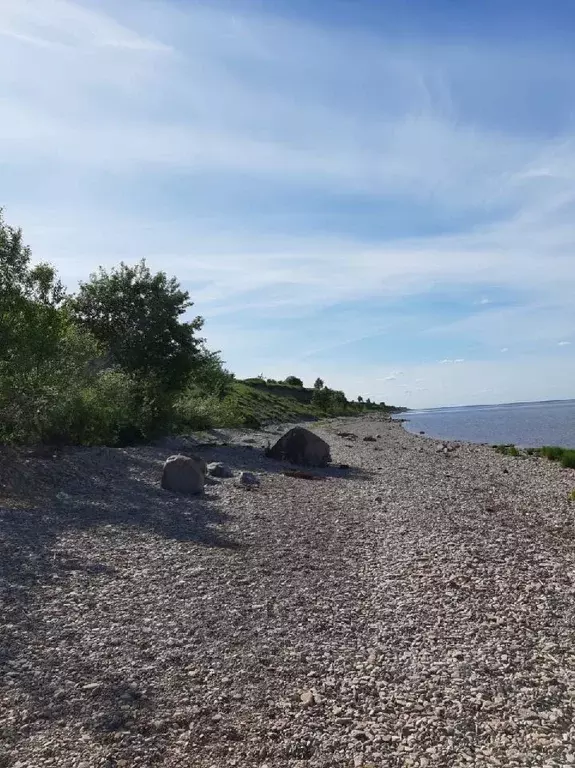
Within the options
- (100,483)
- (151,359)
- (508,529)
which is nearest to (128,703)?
(508,529)

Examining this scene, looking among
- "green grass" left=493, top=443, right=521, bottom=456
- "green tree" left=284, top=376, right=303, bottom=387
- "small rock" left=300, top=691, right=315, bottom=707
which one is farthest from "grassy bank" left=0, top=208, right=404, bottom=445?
"green tree" left=284, top=376, right=303, bottom=387

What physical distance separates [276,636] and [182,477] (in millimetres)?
13320

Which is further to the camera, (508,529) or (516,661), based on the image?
(508,529)

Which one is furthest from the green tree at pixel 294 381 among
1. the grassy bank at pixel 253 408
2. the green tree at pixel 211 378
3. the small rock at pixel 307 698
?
the small rock at pixel 307 698

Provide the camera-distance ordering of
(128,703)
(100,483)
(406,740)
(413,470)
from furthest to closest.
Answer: (413,470), (100,483), (128,703), (406,740)

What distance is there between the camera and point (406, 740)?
24.4 ft

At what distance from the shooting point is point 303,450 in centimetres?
3531

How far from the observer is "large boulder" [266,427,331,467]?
35.2m

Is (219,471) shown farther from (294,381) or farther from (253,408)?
(294,381)

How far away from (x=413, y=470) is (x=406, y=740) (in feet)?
94.3

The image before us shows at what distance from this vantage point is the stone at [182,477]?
75.9 ft

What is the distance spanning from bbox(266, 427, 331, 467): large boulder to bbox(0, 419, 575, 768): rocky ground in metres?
13.9

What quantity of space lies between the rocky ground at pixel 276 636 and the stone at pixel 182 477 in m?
2.00

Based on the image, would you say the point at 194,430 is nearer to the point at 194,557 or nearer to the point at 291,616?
the point at 194,557
